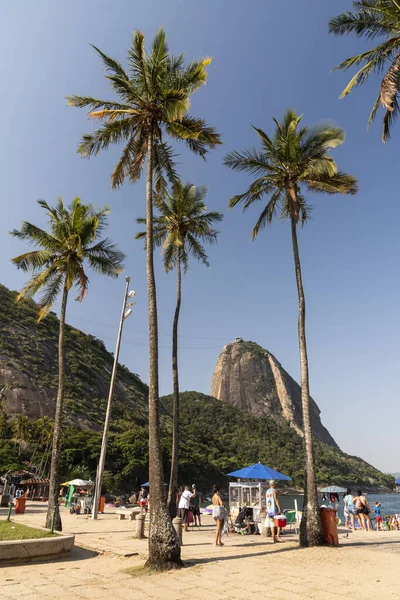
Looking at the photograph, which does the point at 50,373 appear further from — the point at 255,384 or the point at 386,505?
the point at 255,384

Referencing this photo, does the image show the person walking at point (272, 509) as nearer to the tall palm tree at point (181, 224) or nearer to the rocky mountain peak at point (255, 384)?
the tall palm tree at point (181, 224)

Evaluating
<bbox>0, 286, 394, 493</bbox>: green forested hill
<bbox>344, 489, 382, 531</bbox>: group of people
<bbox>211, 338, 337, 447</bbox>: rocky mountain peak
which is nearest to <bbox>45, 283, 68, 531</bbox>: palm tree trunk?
<bbox>344, 489, 382, 531</bbox>: group of people

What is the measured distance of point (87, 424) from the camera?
5359 centimetres

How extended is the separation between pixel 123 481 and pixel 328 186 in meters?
41.6

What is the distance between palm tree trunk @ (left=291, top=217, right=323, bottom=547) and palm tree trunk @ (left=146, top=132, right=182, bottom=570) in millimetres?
4471

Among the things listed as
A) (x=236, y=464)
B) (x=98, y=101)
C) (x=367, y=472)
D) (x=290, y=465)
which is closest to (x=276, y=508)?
(x=98, y=101)

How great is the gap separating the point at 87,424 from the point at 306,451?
46.8 meters

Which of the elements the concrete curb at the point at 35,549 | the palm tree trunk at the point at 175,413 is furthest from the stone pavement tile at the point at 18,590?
Answer: the palm tree trunk at the point at 175,413

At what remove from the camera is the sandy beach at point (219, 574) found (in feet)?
21.0

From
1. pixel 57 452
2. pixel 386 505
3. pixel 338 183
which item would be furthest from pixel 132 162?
pixel 386 505

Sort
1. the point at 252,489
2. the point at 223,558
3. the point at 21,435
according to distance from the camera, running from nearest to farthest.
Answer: the point at 223,558 → the point at 252,489 → the point at 21,435

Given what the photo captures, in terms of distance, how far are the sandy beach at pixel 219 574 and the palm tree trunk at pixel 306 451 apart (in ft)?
1.49

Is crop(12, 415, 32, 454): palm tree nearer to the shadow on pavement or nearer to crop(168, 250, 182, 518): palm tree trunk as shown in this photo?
crop(168, 250, 182, 518): palm tree trunk

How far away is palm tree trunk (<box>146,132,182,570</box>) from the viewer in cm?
806
